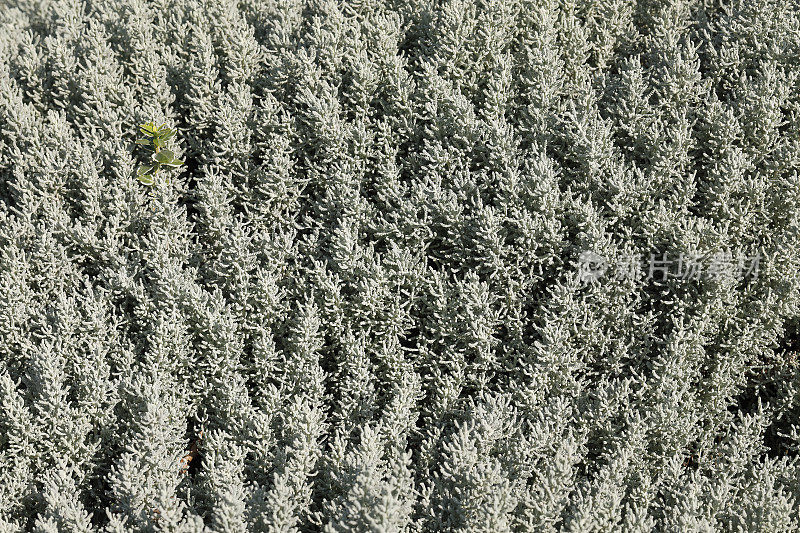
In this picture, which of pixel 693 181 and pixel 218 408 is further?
pixel 693 181

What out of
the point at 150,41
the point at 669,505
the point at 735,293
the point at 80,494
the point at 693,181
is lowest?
the point at 80,494

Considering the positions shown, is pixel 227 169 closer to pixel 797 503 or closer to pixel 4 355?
pixel 4 355

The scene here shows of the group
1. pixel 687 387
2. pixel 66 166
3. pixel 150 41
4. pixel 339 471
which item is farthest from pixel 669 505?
pixel 150 41
